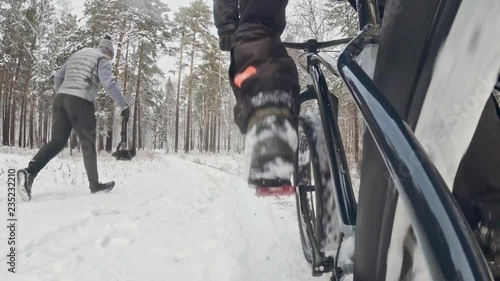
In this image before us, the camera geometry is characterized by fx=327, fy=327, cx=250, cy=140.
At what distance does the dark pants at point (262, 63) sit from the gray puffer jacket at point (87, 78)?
158 inches

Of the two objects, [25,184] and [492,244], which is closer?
[492,244]

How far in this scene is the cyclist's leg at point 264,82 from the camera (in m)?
0.73

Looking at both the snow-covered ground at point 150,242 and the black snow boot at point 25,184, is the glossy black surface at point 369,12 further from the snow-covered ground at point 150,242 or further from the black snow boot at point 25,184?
the black snow boot at point 25,184

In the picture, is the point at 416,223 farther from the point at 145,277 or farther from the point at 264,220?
the point at 264,220

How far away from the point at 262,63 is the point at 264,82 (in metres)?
0.06

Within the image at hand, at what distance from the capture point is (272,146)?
726mm

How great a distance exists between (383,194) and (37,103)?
134ft

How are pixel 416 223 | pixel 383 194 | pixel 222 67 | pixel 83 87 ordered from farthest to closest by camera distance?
pixel 222 67, pixel 83 87, pixel 383 194, pixel 416 223

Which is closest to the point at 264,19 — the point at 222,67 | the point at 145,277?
the point at 145,277

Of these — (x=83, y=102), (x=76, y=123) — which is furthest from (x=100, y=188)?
(x=83, y=102)

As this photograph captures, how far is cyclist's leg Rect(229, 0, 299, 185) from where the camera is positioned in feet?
2.40

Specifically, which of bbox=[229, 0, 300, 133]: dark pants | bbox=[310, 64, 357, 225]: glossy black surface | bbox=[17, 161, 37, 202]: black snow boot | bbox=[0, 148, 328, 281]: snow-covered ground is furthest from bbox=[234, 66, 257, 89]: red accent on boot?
bbox=[17, 161, 37, 202]: black snow boot

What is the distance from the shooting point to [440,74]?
454mm

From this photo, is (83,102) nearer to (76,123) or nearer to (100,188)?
(76,123)
